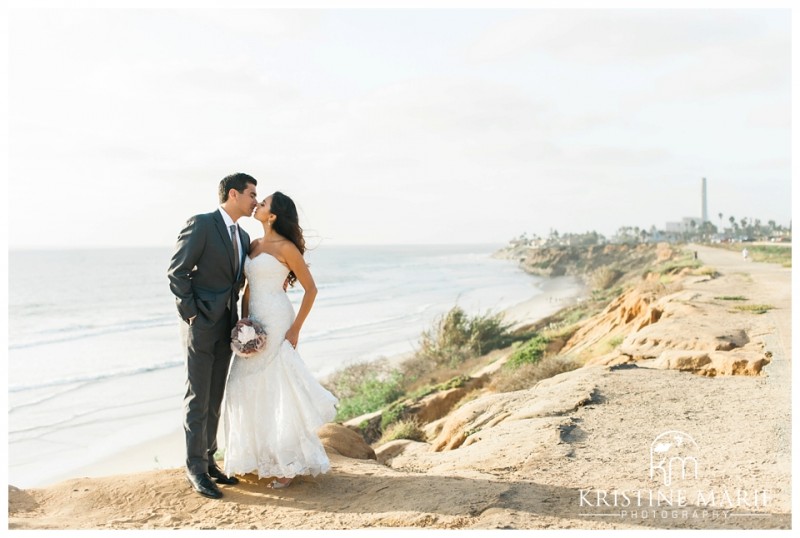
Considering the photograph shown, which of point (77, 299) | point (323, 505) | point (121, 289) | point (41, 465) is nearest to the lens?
point (323, 505)

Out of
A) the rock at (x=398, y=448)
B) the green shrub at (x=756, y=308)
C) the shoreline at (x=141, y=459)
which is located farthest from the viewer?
the green shrub at (x=756, y=308)

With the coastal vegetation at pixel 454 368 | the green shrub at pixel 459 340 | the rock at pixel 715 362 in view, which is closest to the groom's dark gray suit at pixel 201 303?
the coastal vegetation at pixel 454 368

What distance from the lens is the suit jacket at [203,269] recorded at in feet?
16.8

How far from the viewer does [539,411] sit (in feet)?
23.9

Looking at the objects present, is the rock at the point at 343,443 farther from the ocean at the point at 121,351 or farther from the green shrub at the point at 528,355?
the green shrub at the point at 528,355

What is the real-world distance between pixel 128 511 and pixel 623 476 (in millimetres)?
3734

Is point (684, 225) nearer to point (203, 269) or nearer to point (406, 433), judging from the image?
point (406, 433)

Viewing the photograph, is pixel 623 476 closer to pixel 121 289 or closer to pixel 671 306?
pixel 671 306

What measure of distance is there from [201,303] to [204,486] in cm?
139

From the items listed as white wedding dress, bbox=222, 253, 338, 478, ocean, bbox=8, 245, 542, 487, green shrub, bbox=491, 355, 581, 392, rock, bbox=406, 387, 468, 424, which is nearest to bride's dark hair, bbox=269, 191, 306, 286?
white wedding dress, bbox=222, 253, 338, 478

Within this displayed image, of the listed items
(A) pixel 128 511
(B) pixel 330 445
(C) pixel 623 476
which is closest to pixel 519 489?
(C) pixel 623 476

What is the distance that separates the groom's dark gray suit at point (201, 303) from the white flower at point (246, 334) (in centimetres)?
28

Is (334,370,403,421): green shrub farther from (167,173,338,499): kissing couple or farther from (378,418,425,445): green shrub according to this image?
(167,173,338,499): kissing couple

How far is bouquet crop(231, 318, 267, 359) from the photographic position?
200 inches
